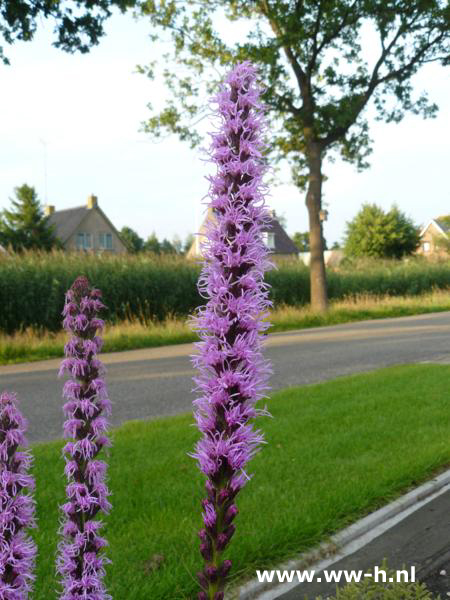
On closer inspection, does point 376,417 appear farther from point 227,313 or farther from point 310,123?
point 310,123

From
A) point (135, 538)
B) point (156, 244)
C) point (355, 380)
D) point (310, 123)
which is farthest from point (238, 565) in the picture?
point (156, 244)

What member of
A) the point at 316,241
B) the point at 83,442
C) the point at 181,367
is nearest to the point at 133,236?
the point at 316,241

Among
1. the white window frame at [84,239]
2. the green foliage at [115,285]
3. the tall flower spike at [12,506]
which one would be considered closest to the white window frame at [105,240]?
the white window frame at [84,239]

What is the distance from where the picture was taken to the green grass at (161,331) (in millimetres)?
16250

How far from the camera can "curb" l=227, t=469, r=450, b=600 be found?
12.7 feet

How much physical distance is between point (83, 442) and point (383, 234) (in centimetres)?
5853

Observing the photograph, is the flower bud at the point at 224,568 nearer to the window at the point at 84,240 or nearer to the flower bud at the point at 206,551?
the flower bud at the point at 206,551

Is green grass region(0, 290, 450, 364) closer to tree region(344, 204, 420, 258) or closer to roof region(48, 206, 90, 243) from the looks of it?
tree region(344, 204, 420, 258)

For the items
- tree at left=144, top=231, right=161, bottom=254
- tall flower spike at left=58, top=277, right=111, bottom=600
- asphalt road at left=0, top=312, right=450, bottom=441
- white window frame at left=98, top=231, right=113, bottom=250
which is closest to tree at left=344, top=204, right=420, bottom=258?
white window frame at left=98, top=231, right=113, bottom=250

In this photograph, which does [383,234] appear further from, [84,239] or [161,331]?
[161,331]

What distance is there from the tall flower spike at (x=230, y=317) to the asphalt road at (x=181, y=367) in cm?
679

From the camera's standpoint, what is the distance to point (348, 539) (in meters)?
4.62

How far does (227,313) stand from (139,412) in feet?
26.8

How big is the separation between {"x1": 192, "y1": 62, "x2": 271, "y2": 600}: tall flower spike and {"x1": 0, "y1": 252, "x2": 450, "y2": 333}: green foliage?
17.2m
